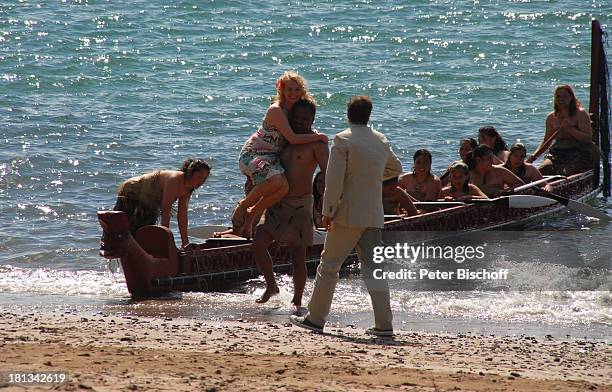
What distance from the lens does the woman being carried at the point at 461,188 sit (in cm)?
1315

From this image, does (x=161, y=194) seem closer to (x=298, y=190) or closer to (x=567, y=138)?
(x=298, y=190)

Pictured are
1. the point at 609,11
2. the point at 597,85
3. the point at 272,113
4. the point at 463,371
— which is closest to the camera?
the point at 463,371

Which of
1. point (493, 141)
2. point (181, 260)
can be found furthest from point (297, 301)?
point (493, 141)

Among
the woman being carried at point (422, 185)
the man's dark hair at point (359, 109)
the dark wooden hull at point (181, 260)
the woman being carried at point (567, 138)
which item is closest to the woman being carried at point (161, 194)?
the dark wooden hull at point (181, 260)

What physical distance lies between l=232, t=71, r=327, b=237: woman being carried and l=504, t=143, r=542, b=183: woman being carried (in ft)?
16.9

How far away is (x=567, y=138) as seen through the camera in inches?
615

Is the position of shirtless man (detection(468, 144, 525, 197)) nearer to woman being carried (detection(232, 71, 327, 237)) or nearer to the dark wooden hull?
the dark wooden hull

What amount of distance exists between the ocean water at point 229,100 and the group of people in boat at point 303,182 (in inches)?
29.4

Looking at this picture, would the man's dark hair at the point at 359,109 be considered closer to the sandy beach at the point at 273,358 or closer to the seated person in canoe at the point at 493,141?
the sandy beach at the point at 273,358

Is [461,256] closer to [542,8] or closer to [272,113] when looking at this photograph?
[272,113]

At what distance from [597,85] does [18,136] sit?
9274 millimetres

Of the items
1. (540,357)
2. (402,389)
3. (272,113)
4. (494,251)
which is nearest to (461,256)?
(494,251)

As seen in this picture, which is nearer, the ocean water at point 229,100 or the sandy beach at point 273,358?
the sandy beach at point 273,358

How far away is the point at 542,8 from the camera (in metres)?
30.2
